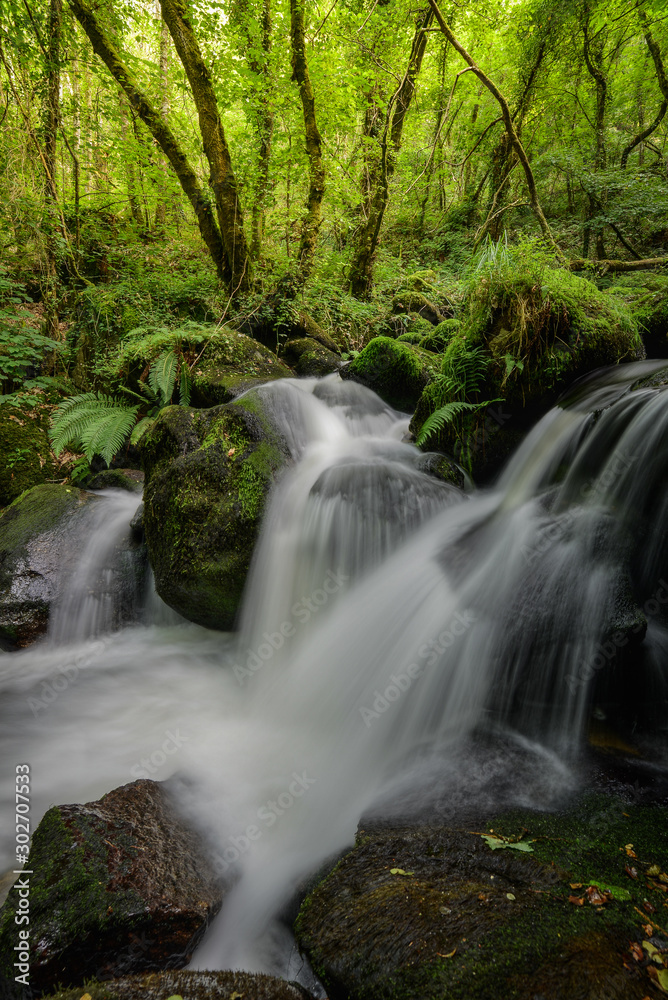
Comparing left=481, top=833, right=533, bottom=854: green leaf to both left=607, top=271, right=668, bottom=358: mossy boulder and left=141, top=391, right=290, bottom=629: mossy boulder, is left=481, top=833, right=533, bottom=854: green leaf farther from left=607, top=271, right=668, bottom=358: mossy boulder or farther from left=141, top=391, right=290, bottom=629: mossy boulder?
left=607, top=271, right=668, bottom=358: mossy boulder

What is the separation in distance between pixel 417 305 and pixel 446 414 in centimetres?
576

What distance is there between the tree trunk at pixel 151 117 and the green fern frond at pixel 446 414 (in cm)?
513

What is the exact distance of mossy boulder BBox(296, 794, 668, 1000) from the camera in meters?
1.29

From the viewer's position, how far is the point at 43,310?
26.7ft

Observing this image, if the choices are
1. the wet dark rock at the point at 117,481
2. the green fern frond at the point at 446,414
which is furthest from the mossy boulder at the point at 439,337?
the wet dark rock at the point at 117,481

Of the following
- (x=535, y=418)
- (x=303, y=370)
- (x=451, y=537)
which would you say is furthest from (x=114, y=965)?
(x=303, y=370)

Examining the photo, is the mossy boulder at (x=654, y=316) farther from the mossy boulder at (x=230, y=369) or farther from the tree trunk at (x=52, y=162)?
the tree trunk at (x=52, y=162)

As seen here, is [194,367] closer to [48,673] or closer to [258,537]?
[258,537]

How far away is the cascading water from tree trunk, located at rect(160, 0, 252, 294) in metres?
4.62

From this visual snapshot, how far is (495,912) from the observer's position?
4.91 ft

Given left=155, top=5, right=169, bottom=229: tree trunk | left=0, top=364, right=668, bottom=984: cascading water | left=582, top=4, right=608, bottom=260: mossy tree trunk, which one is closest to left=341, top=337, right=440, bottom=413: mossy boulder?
left=0, top=364, right=668, bottom=984: cascading water

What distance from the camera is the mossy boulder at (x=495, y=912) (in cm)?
129

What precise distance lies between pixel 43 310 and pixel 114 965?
922 cm

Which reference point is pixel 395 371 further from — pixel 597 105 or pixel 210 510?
pixel 597 105
